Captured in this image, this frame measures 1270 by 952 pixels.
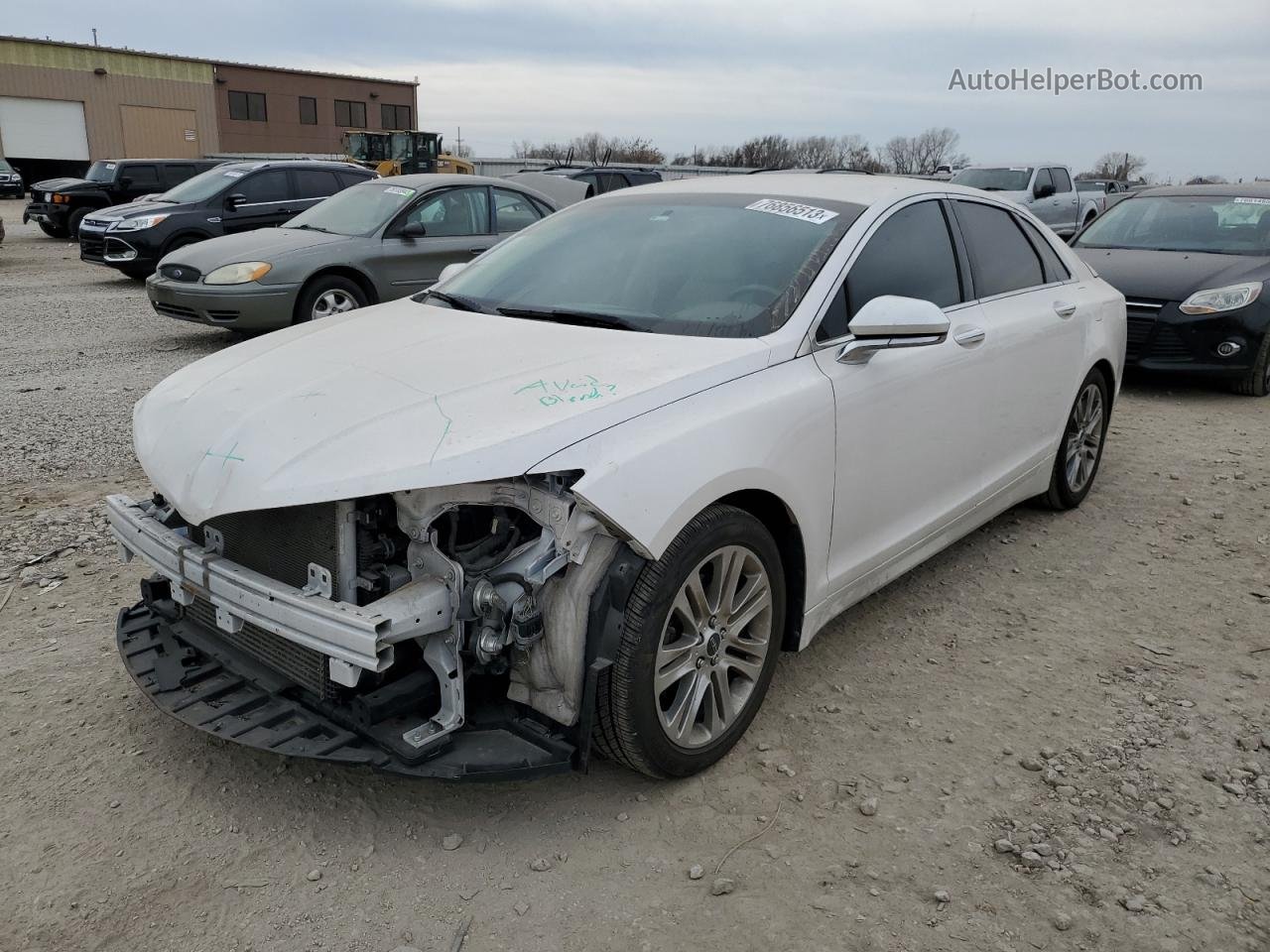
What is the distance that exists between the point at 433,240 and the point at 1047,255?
Result: 599 cm

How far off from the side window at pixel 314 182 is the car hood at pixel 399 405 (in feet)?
34.7

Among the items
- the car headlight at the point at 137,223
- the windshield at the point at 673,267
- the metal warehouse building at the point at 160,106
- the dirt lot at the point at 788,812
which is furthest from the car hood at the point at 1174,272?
the metal warehouse building at the point at 160,106

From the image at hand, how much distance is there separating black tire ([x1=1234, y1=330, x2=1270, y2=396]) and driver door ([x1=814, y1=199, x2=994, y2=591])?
206 inches

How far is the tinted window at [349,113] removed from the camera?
56031mm

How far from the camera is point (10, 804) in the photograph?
9.25 feet

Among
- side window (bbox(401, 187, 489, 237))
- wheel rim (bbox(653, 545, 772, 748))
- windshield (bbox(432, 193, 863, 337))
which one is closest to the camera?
wheel rim (bbox(653, 545, 772, 748))

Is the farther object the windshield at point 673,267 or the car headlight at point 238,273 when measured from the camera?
the car headlight at point 238,273

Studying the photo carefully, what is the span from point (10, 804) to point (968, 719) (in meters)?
2.94

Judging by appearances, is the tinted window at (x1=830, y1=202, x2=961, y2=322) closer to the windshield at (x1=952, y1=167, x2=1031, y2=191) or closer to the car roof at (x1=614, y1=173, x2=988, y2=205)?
the car roof at (x1=614, y1=173, x2=988, y2=205)

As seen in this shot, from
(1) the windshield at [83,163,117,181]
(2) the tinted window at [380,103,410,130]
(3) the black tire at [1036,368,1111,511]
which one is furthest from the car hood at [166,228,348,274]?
(2) the tinted window at [380,103,410,130]

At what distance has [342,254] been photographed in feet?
29.0

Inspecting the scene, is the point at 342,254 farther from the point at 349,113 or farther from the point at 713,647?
the point at 349,113

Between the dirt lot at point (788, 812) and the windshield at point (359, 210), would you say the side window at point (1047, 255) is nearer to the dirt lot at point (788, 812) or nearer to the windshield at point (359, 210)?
the dirt lot at point (788, 812)

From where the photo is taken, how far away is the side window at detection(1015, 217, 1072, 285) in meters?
4.79
